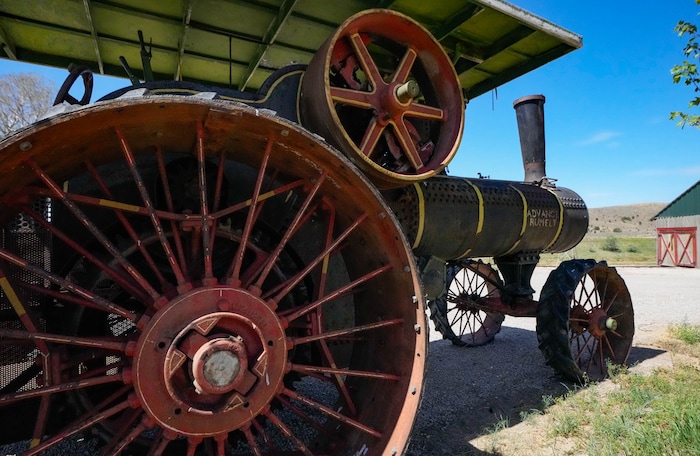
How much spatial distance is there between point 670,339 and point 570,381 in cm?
291

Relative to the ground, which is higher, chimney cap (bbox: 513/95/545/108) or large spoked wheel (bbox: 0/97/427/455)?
chimney cap (bbox: 513/95/545/108)

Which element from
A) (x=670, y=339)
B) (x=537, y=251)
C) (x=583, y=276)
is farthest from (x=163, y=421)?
(x=670, y=339)

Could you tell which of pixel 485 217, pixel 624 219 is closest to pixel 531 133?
pixel 485 217

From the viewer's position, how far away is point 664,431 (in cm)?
286

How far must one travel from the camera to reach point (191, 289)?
1945 millimetres

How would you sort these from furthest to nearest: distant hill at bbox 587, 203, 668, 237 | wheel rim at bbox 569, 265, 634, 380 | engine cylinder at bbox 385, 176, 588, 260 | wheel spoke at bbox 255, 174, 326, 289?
distant hill at bbox 587, 203, 668, 237
wheel rim at bbox 569, 265, 634, 380
engine cylinder at bbox 385, 176, 588, 260
wheel spoke at bbox 255, 174, 326, 289

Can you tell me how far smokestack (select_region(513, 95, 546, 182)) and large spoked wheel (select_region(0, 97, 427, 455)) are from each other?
11.3 feet

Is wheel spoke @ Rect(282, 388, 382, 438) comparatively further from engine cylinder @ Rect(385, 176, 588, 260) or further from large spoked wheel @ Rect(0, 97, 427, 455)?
engine cylinder @ Rect(385, 176, 588, 260)

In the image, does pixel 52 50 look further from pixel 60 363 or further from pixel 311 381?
pixel 311 381

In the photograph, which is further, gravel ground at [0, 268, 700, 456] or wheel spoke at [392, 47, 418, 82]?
gravel ground at [0, 268, 700, 456]

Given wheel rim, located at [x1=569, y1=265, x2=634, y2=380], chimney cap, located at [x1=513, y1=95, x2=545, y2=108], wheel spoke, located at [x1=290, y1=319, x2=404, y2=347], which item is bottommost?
wheel rim, located at [x1=569, y1=265, x2=634, y2=380]

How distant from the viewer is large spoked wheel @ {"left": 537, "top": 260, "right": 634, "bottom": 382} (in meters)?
3.97

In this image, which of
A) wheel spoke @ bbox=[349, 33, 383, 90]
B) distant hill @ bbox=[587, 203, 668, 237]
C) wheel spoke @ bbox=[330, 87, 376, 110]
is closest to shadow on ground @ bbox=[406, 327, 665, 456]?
wheel spoke @ bbox=[330, 87, 376, 110]

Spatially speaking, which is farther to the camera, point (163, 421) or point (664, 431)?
point (664, 431)
